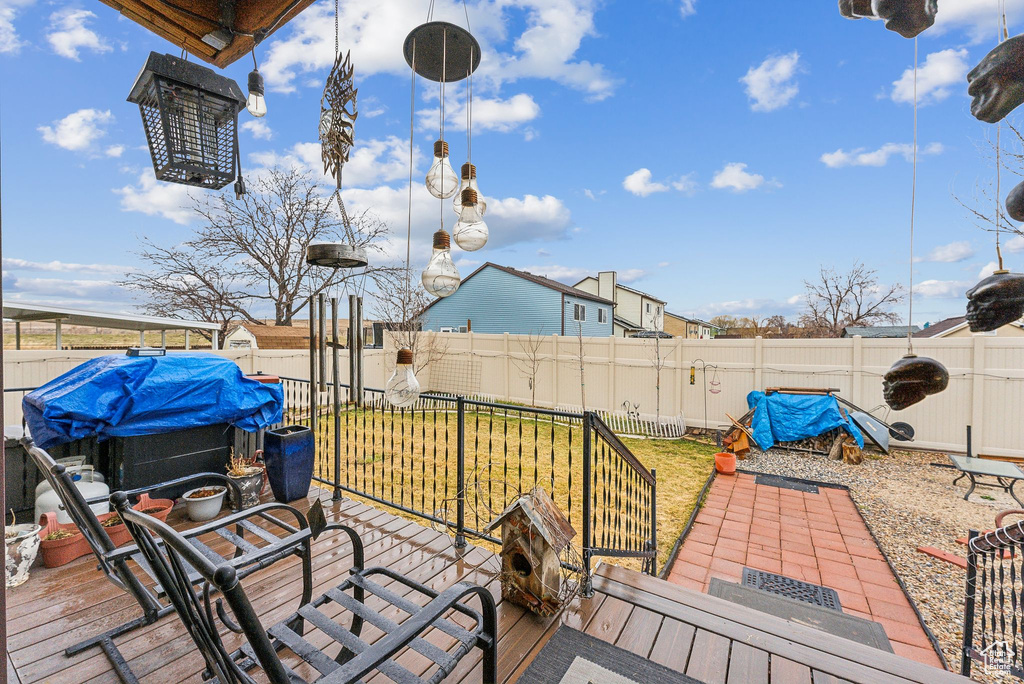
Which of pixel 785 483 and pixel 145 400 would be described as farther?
pixel 785 483

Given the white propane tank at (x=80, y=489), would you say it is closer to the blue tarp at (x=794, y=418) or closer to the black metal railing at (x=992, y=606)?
A: the black metal railing at (x=992, y=606)

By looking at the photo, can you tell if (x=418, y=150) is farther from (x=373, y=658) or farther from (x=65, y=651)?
(x=65, y=651)

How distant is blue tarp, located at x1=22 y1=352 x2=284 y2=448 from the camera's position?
2734mm

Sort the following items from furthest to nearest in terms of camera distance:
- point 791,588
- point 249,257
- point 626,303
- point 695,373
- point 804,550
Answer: point 626,303 → point 249,257 → point 695,373 → point 804,550 → point 791,588

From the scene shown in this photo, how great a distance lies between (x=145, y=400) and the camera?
298 centimetres

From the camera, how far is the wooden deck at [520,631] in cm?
A: 187

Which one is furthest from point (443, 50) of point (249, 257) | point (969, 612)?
point (249, 257)

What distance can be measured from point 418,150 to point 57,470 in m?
2.10

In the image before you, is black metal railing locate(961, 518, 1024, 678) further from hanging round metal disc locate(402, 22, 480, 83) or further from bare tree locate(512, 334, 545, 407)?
bare tree locate(512, 334, 545, 407)

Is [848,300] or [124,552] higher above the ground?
[848,300]

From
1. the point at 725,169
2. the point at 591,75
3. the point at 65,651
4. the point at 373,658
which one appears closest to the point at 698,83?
the point at 591,75

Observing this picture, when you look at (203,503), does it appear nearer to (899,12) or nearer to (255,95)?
(255,95)

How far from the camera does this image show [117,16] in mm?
1383

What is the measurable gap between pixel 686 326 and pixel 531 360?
2212 centimetres
